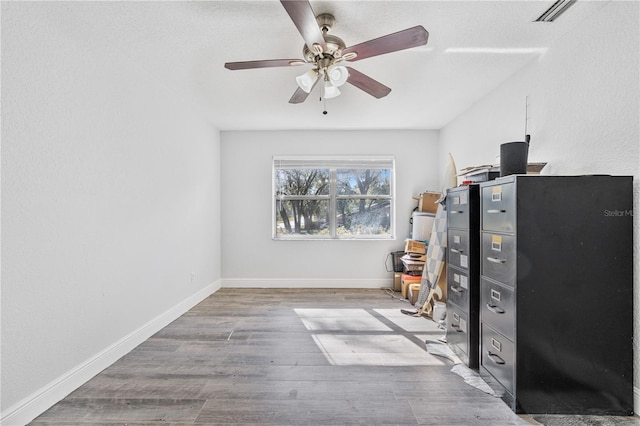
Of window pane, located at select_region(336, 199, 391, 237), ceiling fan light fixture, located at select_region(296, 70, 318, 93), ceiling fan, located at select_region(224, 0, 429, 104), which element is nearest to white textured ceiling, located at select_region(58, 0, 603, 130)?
ceiling fan, located at select_region(224, 0, 429, 104)

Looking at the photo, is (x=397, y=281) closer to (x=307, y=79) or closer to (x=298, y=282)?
(x=298, y=282)

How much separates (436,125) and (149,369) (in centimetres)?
433

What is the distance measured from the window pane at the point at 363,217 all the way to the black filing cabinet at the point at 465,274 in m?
2.34

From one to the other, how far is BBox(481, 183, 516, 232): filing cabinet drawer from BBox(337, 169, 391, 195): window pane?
110 inches

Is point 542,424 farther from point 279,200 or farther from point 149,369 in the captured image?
point 279,200

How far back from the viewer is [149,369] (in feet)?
7.89

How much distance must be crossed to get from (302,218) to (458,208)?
2.86m

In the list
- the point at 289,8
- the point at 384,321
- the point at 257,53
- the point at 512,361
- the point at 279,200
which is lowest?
the point at 384,321

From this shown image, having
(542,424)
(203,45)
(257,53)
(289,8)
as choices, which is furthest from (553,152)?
(203,45)

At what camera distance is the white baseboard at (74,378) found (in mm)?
1771

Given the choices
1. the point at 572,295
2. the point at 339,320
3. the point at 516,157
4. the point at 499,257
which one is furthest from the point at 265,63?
the point at 339,320

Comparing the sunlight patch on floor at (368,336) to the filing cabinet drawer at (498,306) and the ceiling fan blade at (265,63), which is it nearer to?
the filing cabinet drawer at (498,306)

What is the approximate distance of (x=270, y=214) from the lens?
5.02 meters

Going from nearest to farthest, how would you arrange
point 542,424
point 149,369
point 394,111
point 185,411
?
point 542,424
point 185,411
point 149,369
point 394,111
